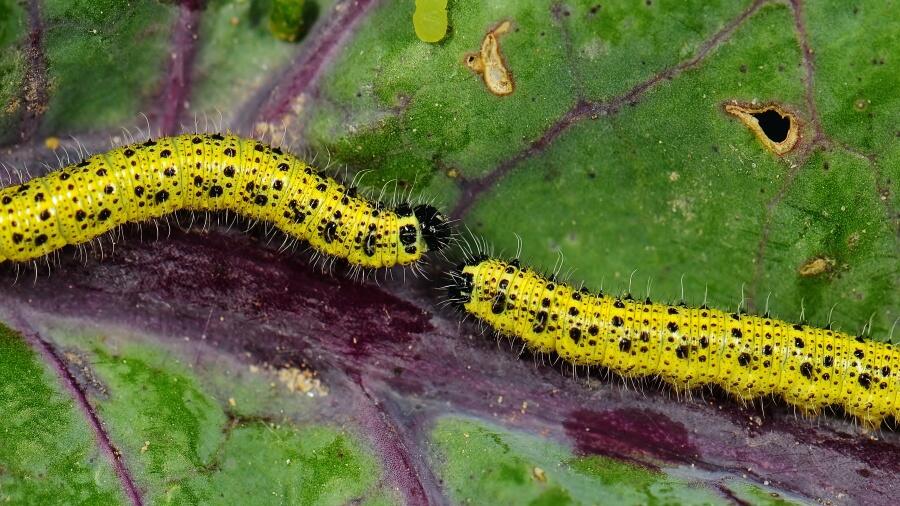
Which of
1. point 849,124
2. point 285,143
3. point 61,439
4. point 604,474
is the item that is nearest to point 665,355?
point 604,474

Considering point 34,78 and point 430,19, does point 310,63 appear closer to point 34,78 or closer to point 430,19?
point 430,19

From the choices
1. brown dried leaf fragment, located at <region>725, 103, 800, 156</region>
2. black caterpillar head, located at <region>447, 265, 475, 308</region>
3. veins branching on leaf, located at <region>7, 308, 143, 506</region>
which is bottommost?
veins branching on leaf, located at <region>7, 308, 143, 506</region>

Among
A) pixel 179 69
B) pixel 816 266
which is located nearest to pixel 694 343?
pixel 816 266

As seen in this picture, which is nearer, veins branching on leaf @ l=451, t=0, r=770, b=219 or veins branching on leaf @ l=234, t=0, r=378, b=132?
veins branching on leaf @ l=451, t=0, r=770, b=219

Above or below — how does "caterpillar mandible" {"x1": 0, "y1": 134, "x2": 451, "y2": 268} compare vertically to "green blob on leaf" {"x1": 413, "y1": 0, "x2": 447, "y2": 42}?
below

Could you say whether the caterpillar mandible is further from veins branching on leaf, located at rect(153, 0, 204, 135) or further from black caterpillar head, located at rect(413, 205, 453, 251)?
veins branching on leaf, located at rect(153, 0, 204, 135)

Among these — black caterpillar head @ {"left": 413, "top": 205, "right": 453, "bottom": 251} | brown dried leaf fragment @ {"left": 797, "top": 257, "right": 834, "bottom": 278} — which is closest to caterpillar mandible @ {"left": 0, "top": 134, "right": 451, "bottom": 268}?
black caterpillar head @ {"left": 413, "top": 205, "right": 453, "bottom": 251}
